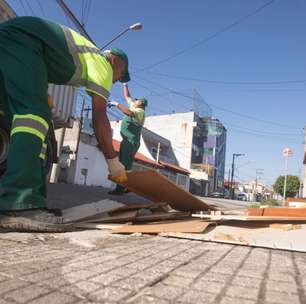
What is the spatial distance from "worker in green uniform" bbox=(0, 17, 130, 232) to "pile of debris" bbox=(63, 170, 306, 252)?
18.2 inches

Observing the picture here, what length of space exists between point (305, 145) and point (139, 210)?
52.5m

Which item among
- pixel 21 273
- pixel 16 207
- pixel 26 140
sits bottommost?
pixel 21 273

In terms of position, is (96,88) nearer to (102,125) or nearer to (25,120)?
(102,125)

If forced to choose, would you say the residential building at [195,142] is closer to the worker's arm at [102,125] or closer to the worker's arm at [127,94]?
the worker's arm at [127,94]

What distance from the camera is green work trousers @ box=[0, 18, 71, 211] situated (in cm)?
243

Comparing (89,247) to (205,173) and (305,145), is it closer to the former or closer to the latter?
(205,173)

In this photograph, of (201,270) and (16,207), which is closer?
(201,270)

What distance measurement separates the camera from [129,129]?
657cm

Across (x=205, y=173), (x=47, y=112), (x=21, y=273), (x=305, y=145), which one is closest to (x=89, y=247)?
(x=21, y=273)

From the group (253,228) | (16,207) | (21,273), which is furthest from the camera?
(253,228)

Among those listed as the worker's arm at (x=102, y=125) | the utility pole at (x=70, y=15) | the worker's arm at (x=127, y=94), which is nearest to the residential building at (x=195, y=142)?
the utility pole at (x=70, y=15)

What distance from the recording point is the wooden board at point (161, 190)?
11.0 feet

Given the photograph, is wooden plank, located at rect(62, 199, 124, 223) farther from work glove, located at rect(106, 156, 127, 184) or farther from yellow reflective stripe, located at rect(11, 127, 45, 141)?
yellow reflective stripe, located at rect(11, 127, 45, 141)

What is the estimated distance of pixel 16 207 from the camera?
2.38 metres
